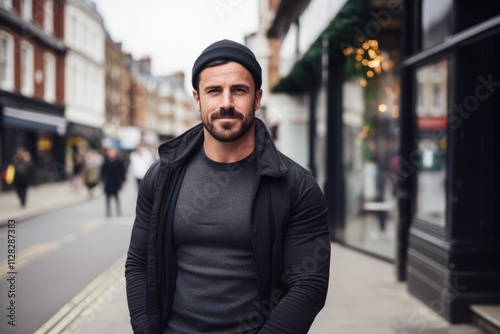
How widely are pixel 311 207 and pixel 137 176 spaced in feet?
42.5

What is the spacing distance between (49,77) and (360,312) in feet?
78.0

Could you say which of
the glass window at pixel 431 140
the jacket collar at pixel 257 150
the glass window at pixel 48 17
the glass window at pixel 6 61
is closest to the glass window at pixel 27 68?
the glass window at pixel 6 61

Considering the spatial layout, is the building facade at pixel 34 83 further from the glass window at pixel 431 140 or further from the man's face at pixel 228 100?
the man's face at pixel 228 100

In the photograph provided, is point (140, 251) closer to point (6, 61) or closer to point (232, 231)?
point (232, 231)

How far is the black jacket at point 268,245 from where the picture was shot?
1.66 m

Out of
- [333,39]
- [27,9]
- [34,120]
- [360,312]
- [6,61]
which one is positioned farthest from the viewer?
[27,9]

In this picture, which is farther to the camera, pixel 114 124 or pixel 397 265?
pixel 114 124

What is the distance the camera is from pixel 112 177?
12859 mm

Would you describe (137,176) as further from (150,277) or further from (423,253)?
(150,277)

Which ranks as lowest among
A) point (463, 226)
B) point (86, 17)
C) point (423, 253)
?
point (423, 253)

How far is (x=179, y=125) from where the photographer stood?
87.4 m

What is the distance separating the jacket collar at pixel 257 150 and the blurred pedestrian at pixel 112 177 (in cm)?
1123

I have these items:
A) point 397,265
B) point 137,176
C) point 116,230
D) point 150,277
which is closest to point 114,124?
point 137,176

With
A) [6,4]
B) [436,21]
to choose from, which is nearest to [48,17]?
[6,4]
